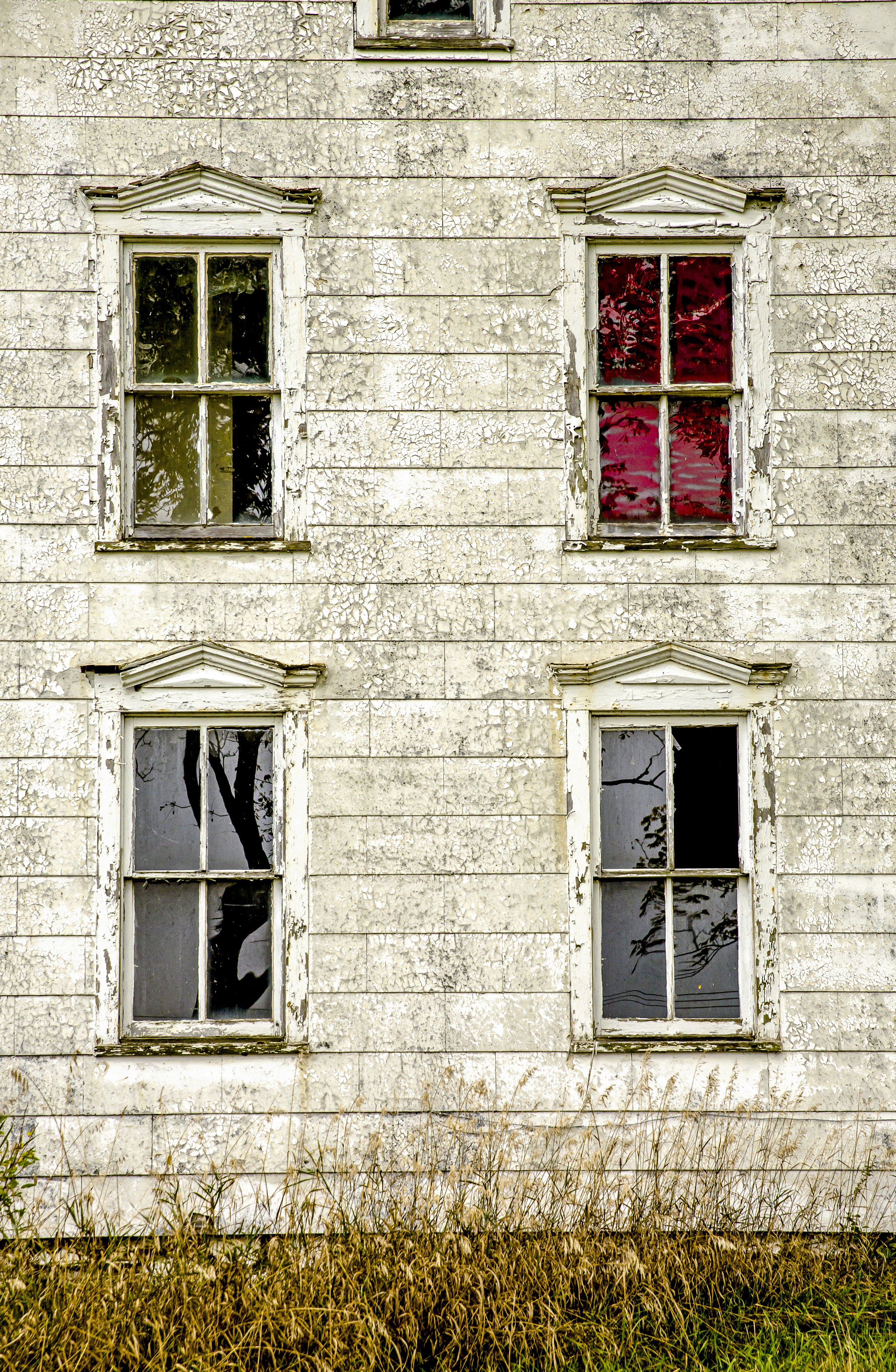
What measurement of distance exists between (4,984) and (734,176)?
238 inches

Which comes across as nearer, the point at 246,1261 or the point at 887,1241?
the point at 246,1261

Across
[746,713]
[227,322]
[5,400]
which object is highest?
[227,322]

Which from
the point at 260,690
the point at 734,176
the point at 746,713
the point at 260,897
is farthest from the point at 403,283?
the point at 260,897

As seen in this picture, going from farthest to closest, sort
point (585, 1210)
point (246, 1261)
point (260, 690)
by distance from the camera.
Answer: point (260, 690) < point (585, 1210) < point (246, 1261)

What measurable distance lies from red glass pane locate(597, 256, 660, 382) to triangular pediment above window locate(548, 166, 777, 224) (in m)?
0.25

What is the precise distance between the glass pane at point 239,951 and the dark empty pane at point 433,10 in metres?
5.12

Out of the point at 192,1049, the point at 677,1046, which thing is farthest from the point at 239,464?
the point at 677,1046

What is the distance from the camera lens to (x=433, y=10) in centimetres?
630

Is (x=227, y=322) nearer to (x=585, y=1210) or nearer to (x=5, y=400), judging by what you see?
(x=5, y=400)

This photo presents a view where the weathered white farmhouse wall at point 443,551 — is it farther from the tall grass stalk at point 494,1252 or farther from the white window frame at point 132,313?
the tall grass stalk at point 494,1252

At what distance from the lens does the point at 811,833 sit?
19.4ft

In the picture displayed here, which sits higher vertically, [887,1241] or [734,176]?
[734,176]

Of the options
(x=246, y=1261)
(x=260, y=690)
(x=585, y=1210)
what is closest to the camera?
(x=246, y=1261)

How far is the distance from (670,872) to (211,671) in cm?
277
